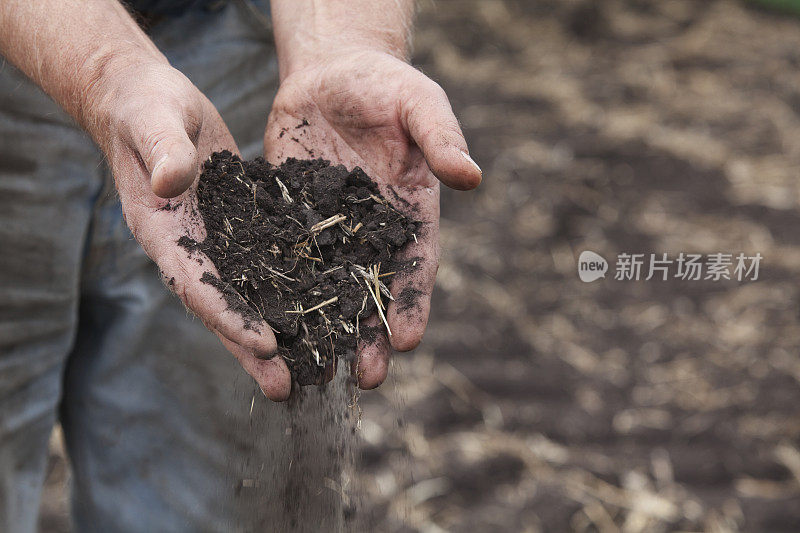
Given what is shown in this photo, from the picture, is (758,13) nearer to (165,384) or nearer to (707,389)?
(707,389)

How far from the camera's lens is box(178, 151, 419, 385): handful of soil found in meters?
1.57

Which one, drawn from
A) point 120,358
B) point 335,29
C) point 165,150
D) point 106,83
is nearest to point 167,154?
point 165,150

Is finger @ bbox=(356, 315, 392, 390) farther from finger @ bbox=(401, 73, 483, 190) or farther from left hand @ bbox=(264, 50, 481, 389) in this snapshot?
finger @ bbox=(401, 73, 483, 190)

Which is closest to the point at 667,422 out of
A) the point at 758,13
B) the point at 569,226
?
the point at 569,226

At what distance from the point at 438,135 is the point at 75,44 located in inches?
32.9

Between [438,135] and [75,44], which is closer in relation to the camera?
[438,135]

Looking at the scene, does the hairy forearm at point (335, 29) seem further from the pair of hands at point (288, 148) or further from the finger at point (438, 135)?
the finger at point (438, 135)

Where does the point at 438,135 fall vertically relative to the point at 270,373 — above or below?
above

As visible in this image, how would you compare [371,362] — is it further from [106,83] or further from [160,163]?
[106,83]

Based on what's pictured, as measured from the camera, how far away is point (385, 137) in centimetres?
176

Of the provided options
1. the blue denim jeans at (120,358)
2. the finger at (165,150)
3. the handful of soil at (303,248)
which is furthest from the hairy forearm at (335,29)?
the finger at (165,150)

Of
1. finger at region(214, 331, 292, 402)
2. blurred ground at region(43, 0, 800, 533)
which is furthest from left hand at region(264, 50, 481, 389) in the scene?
blurred ground at region(43, 0, 800, 533)

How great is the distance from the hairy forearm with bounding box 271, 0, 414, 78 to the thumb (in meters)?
0.62

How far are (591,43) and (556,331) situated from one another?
2.74m
